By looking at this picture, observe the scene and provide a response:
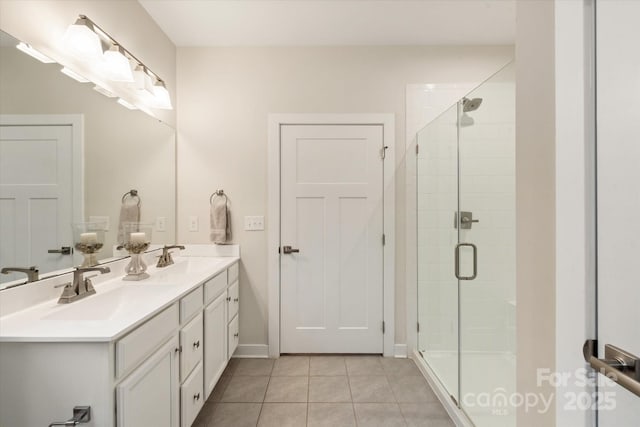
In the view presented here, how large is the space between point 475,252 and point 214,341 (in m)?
1.68

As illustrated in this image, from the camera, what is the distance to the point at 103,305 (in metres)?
1.32

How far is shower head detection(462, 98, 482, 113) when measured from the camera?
1.63 m

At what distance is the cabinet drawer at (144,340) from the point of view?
951 mm

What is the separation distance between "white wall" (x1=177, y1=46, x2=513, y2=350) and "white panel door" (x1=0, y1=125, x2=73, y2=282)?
1.08 m

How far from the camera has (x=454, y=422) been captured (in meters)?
1.64

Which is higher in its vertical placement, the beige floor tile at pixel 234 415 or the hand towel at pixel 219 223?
the hand towel at pixel 219 223

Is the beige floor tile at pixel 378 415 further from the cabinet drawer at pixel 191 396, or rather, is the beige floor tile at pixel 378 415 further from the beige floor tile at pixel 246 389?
the cabinet drawer at pixel 191 396

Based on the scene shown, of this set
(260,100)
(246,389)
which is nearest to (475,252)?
(246,389)

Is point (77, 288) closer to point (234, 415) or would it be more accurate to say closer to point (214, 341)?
point (214, 341)

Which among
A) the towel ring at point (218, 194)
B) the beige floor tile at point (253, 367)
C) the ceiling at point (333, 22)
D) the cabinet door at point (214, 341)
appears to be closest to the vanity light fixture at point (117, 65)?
the ceiling at point (333, 22)

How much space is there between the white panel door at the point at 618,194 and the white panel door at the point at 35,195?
1916mm

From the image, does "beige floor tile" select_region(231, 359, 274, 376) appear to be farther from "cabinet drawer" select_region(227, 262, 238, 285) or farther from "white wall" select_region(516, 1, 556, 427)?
"white wall" select_region(516, 1, 556, 427)

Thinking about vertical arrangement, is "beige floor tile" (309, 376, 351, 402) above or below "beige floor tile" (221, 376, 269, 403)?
above

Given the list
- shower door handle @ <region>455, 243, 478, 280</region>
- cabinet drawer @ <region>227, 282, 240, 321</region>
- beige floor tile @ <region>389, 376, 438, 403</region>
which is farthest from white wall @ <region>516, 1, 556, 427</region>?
cabinet drawer @ <region>227, 282, 240, 321</region>
